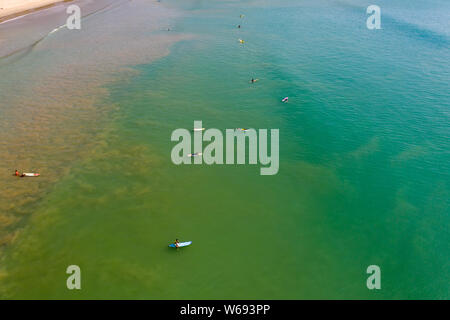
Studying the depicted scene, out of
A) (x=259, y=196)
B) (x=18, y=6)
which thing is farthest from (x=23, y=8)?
(x=259, y=196)

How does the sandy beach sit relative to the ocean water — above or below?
above

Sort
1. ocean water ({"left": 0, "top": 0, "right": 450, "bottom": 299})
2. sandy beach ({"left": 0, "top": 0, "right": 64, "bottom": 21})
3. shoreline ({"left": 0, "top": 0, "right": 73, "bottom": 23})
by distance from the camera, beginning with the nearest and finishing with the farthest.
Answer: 1. ocean water ({"left": 0, "top": 0, "right": 450, "bottom": 299})
2. shoreline ({"left": 0, "top": 0, "right": 73, "bottom": 23})
3. sandy beach ({"left": 0, "top": 0, "right": 64, "bottom": 21})

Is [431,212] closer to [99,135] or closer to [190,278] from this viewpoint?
[190,278]

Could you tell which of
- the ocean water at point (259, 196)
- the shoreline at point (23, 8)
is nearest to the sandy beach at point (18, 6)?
the shoreline at point (23, 8)

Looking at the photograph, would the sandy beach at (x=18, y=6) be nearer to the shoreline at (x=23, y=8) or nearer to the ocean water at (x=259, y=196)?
the shoreline at (x=23, y=8)

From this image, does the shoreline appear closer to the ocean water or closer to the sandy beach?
the sandy beach

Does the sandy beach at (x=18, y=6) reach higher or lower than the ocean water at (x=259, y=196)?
higher

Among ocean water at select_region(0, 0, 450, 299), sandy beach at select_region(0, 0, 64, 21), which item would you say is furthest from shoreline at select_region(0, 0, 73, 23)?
ocean water at select_region(0, 0, 450, 299)

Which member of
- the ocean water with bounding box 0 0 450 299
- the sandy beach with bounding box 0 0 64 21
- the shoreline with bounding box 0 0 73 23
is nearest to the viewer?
the ocean water with bounding box 0 0 450 299
